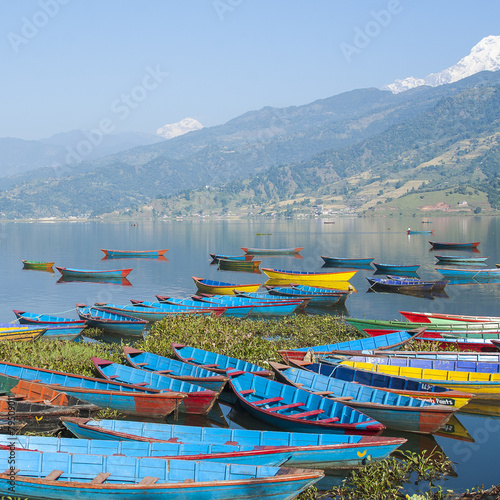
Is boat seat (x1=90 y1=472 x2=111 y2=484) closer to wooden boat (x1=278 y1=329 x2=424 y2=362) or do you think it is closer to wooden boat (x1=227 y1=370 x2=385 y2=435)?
wooden boat (x1=227 y1=370 x2=385 y2=435)

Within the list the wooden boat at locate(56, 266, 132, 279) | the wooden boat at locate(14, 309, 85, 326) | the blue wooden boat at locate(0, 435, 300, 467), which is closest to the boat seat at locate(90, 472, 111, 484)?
the blue wooden boat at locate(0, 435, 300, 467)

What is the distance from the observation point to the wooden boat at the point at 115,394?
19.9m

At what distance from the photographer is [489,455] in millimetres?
20281

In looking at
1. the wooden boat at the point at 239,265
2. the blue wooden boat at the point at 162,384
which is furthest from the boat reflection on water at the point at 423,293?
the blue wooden boat at the point at 162,384

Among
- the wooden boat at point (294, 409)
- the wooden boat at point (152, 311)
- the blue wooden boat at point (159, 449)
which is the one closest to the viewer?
the blue wooden boat at point (159, 449)

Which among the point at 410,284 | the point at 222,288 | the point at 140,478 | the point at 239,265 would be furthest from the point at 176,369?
the point at 239,265

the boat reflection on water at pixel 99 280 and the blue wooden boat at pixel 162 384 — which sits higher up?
the blue wooden boat at pixel 162 384

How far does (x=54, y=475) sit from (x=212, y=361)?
11.2 m

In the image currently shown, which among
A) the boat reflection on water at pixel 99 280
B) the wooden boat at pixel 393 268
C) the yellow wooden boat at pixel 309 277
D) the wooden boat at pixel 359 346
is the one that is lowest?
the boat reflection on water at pixel 99 280

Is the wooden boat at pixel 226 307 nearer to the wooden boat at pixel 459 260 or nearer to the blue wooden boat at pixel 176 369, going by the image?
the blue wooden boat at pixel 176 369

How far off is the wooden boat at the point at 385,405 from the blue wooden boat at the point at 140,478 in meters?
6.20

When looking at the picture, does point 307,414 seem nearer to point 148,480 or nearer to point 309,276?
point 148,480

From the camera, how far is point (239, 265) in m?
81.1

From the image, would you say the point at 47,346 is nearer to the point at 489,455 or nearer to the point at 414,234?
the point at 489,455
